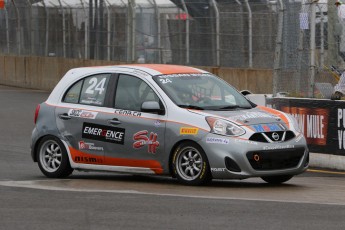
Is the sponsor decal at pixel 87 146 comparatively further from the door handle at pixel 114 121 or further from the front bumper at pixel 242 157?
the front bumper at pixel 242 157

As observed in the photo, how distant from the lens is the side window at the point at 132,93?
43.1 ft

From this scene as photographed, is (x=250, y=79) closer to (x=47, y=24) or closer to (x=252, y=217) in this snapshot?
(x=47, y=24)

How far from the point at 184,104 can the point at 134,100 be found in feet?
2.39

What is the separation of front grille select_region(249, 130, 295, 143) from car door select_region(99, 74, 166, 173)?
116 cm

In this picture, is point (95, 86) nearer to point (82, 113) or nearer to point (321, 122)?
point (82, 113)

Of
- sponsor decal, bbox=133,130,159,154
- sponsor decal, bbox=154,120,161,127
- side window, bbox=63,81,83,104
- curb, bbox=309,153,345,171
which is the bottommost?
curb, bbox=309,153,345,171

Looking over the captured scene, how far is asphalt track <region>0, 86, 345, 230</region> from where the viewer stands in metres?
9.48

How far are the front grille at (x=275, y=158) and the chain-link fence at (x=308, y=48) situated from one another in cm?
432

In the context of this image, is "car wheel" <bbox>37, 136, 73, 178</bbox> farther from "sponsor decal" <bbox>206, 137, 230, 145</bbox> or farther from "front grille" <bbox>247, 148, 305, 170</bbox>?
"front grille" <bbox>247, 148, 305, 170</bbox>

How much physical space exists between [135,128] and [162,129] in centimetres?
42

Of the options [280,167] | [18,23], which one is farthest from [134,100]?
[18,23]

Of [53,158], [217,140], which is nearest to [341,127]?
[217,140]

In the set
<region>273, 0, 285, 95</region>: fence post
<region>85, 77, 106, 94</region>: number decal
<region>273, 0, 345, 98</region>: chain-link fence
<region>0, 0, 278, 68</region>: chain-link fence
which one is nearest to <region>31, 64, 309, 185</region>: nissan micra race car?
<region>85, 77, 106, 94</region>: number decal

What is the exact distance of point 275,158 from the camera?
40.8 feet
